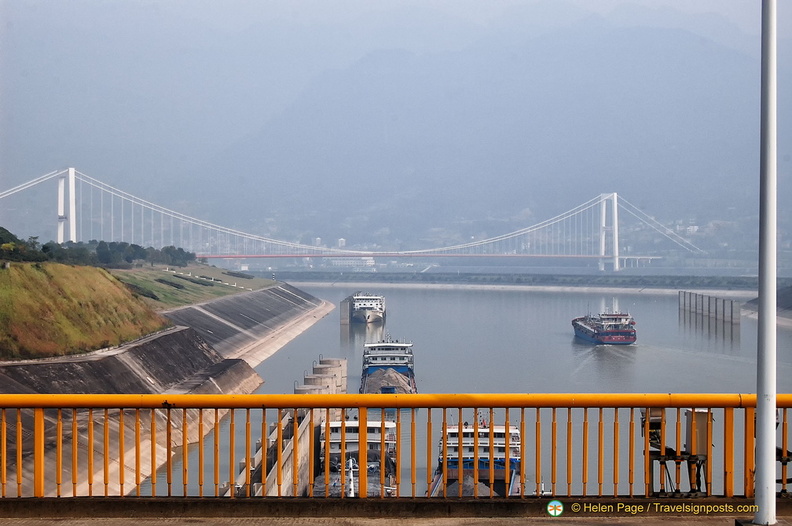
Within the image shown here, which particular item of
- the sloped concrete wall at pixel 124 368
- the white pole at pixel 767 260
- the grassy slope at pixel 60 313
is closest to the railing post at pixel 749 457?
the white pole at pixel 767 260

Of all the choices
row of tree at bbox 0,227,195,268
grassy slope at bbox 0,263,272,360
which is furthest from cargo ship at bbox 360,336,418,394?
row of tree at bbox 0,227,195,268

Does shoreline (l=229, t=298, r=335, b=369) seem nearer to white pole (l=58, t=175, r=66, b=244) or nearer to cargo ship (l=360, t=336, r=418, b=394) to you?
cargo ship (l=360, t=336, r=418, b=394)

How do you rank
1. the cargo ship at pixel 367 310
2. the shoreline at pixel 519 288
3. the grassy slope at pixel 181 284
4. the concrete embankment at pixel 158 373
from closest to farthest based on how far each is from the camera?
the concrete embankment at pixel 158 373, the grassy slope at pixel 181 284, the cargo ship at pixel 367 310, the shoreline at pixel 519 288

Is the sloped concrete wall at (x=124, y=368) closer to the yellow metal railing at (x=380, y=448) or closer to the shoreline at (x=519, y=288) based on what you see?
the yellow metal railing at (x=380, y=448)

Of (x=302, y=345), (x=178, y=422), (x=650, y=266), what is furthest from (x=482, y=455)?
(x=650, y=266)

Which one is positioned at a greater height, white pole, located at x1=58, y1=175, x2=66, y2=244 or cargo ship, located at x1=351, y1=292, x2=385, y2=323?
white pole, located at x1=58, y1=175, x2=66, y2=244

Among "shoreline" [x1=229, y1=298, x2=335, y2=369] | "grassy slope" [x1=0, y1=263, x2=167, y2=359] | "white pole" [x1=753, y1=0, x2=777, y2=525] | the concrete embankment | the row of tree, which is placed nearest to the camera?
"white pole" [x1=753, y1=0, x2=777, y2=525]

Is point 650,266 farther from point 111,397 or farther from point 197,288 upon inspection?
point 111,397
